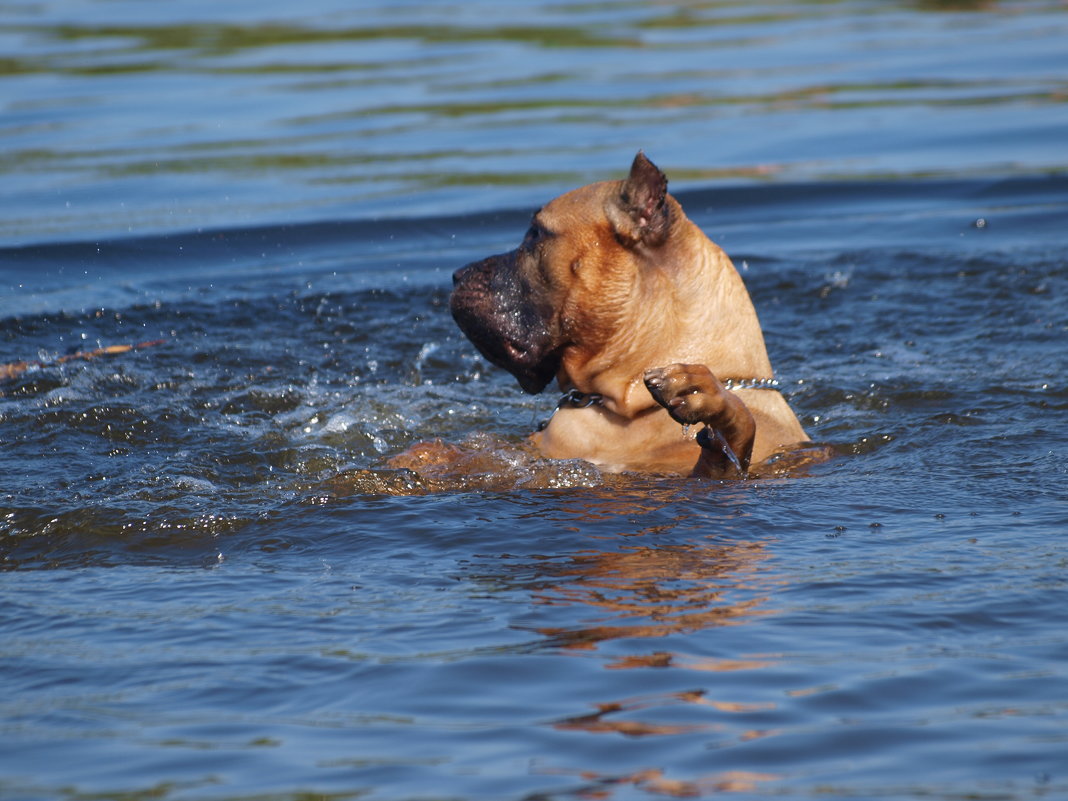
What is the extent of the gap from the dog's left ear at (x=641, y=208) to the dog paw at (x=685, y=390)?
0.78 m

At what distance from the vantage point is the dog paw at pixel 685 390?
4.57 meters

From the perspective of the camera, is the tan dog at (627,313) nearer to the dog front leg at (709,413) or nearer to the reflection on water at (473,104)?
the dog front leg at (709,413)

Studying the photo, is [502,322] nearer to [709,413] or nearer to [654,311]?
[654,311]

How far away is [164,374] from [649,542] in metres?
3.37

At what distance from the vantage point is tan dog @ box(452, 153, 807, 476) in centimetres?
530

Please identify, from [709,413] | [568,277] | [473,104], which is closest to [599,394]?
[568,277]

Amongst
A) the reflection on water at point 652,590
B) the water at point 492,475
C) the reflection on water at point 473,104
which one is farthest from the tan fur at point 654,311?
the reflection on water at point 473,104

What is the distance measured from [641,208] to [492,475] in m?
1.07

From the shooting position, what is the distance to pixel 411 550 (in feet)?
15.0

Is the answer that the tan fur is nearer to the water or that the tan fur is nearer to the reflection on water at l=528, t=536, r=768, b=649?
the water

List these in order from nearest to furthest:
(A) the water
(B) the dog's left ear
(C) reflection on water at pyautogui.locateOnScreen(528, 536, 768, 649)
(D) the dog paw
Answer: (A) the water
(C) reflection on water at pyautogui.locateOnScreen(528, 536, 768, 649)
(D) the dog paw
(B) the dog's left ear

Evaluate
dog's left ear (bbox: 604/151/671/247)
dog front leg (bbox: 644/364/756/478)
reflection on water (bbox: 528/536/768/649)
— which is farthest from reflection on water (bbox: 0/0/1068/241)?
reflection on water (bbox: 528/536/768/649)

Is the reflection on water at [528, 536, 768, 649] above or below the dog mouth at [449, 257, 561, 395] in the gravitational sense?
below

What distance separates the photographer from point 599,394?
5.55 m
